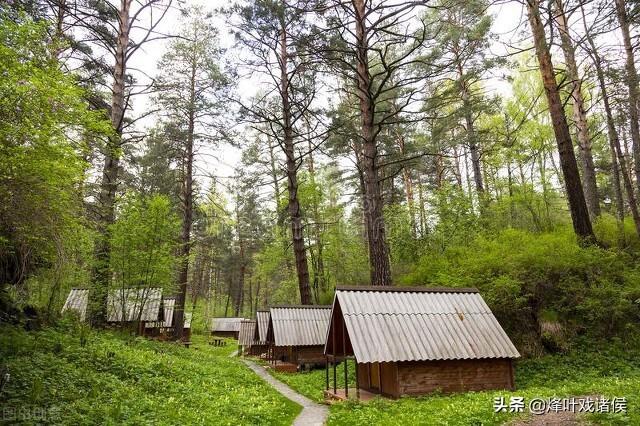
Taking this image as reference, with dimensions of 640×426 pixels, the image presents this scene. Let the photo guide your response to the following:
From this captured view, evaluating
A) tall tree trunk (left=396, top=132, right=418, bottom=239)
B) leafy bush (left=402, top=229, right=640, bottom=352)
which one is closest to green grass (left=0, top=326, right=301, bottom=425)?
leafy bush (left=402, top=229, right=640, bottom=352)

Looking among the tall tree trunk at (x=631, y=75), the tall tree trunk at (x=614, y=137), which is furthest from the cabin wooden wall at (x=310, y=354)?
the tall tree trunk at (x=631, y=75)

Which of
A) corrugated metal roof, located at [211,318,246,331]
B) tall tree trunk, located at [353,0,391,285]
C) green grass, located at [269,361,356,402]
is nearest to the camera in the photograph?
tall tree trunk, located at [353,0,391,285]

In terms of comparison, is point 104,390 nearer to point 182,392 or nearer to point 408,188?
point 182,392

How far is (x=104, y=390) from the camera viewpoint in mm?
8414

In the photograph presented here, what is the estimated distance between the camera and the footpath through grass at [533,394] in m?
6.71

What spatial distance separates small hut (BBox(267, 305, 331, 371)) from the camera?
2128cm

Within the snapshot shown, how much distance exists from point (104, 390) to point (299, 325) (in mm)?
14373

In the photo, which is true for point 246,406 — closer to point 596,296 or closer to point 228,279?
point 596,296

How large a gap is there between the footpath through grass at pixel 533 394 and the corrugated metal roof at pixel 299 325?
274 inches

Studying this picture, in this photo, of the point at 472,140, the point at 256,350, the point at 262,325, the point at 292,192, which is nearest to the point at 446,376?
the point at 292,192

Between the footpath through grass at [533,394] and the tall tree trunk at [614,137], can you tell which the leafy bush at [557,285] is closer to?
the footpath through grass at [533,394]

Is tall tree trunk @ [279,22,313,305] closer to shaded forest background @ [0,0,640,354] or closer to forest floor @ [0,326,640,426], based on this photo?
shaded forest background @ [0,0,640,354]

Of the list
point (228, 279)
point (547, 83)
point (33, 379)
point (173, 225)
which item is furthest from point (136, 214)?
point (228, 279)

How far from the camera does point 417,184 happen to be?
33.7 metres
